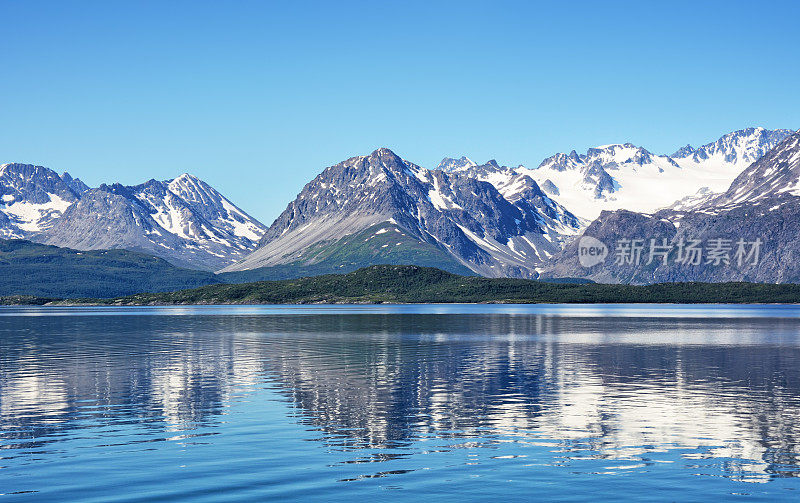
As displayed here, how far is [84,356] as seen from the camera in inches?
4843

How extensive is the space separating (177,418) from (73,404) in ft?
40.9

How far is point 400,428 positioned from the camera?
58.6m

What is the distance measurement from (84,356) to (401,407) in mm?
70229

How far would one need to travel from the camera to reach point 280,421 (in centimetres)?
6222

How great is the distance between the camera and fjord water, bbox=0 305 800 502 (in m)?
42.5

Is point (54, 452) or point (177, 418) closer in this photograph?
point (54, 452)

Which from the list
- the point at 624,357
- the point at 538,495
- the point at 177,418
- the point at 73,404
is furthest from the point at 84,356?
the point at 538,495

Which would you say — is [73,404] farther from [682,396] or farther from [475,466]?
[682,396]

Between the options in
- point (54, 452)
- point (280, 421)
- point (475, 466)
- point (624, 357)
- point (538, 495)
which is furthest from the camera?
point (624, 357)

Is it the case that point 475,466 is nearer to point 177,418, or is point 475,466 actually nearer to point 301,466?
point 301,466

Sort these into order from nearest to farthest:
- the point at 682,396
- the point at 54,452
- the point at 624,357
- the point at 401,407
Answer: the point at 54,452 → the point at 401,407 → the point at 682,396 → the point at 624,357

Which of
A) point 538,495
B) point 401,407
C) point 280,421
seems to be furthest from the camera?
point 401,407

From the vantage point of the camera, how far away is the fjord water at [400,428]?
139 feet

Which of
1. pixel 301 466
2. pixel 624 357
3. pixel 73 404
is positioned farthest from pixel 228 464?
pixel 624 357
